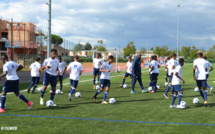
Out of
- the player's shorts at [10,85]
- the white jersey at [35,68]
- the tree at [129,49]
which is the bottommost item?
the player's shorts at [10,85]

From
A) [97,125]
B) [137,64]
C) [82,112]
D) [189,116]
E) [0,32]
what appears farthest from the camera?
[0,32]

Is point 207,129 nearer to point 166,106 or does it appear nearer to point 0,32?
point 166,106

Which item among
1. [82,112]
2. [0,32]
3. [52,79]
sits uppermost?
[0,32]

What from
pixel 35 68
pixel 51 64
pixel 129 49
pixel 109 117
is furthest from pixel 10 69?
pixel 129 49

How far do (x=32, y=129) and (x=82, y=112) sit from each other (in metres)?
2.21

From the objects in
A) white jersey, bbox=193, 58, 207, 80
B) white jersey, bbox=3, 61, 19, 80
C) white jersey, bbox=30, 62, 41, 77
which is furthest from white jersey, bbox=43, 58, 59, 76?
white jersey, bbox=193, 58, 207, 80

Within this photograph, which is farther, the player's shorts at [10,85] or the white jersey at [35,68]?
the white jersey at [35,68]

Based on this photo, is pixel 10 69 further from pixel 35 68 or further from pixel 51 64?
pixel 35 68

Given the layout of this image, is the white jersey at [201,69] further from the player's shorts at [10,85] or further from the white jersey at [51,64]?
the player's shorts at [10,85]

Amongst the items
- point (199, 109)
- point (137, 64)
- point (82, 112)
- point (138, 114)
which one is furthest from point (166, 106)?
point (137, 64)

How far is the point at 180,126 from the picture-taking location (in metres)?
5.78

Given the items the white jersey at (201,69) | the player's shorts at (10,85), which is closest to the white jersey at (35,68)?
the player's shorts at (10,85)

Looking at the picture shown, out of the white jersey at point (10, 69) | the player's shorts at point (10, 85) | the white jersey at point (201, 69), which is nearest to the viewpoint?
the white jersey at point (10, 69)

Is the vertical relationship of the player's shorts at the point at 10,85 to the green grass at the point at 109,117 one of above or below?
above
